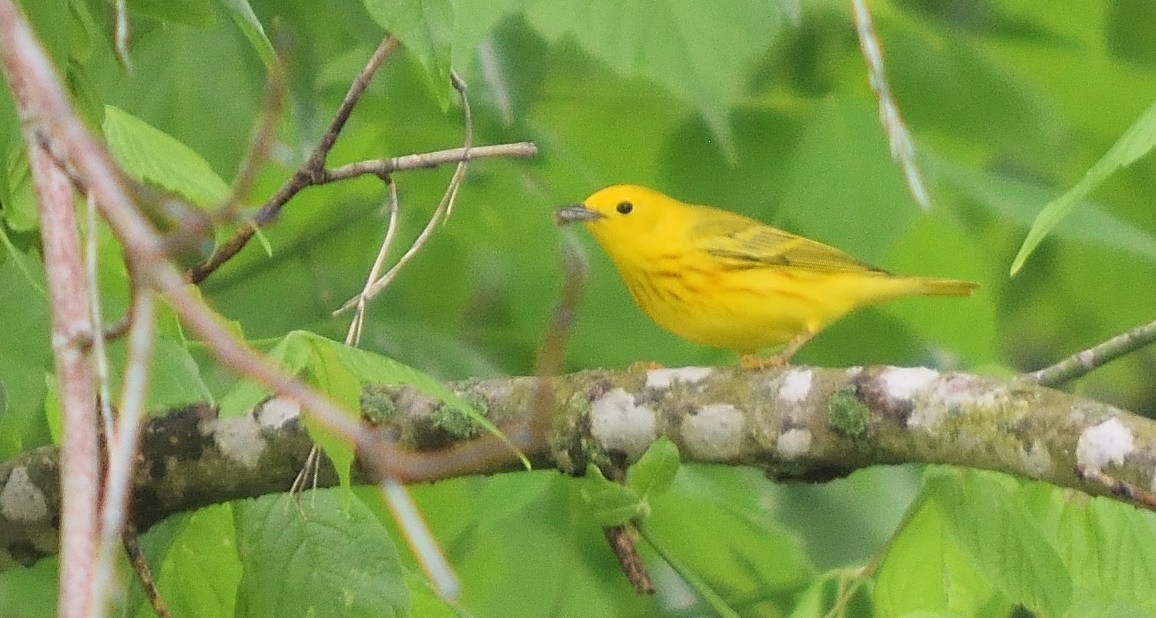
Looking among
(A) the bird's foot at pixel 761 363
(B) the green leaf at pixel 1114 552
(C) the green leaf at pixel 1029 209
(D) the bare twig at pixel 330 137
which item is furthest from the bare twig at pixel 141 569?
(C) the green leaf at pixel 1029 209

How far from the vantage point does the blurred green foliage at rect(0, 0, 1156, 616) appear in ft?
5.28

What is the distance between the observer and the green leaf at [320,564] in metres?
1.50

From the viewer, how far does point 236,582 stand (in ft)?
5.48

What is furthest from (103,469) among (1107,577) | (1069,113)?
(1069,113)

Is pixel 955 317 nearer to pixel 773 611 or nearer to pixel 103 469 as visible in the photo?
pixel 773 611

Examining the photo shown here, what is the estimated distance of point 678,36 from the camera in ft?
6.72

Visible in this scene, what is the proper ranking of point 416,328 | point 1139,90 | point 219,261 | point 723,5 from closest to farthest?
point 219,261, point 723,5, point 416,328, point 1139,90

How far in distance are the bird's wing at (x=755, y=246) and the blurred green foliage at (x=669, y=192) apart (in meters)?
0.17

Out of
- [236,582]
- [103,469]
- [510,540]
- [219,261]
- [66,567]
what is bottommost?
[510,540]

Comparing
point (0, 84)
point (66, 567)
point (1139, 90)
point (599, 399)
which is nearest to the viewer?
point (66, 567)

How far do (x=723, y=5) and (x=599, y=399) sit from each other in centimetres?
61

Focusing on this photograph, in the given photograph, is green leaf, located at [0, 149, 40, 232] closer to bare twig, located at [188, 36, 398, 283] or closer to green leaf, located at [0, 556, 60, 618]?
bare twig, located at [188, 36, 398, 283]

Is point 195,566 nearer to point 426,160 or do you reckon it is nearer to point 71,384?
point 426,160

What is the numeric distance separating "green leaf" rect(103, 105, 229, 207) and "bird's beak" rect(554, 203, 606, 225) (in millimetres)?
1367
